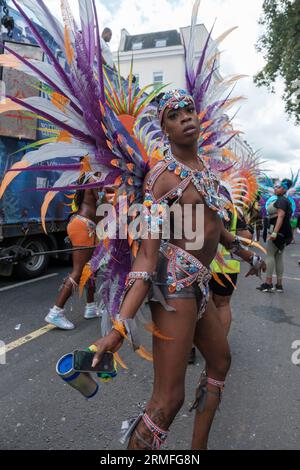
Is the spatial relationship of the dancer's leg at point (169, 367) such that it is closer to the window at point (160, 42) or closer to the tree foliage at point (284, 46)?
the tree foliage at point (284, 46)

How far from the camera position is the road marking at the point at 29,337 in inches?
143

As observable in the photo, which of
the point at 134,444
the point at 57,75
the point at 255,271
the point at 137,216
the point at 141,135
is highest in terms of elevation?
the point at 57,75

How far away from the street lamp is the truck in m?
0.08

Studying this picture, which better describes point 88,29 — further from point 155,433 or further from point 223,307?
point 223,307

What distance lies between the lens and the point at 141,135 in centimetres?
226

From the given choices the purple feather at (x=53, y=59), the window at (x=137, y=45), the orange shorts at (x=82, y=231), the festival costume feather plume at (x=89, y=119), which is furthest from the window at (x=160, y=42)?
the purple feather at (x=53, y=59)

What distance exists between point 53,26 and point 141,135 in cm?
75

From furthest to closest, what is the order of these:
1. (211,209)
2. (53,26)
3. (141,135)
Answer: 1. (141,135)
2. (211,209)
3. (53,26)

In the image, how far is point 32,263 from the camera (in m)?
6.30

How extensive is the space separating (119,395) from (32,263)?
12.9 feet

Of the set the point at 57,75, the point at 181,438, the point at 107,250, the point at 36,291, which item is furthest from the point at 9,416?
the point at 36,291

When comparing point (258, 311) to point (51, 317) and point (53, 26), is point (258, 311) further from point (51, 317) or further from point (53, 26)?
point (53, 26)

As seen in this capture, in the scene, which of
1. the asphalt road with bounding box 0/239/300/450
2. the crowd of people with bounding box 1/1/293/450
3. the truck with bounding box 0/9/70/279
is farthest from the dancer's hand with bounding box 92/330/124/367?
the truck with bounding box 0/9/70/279

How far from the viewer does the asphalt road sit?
2.36 metres
